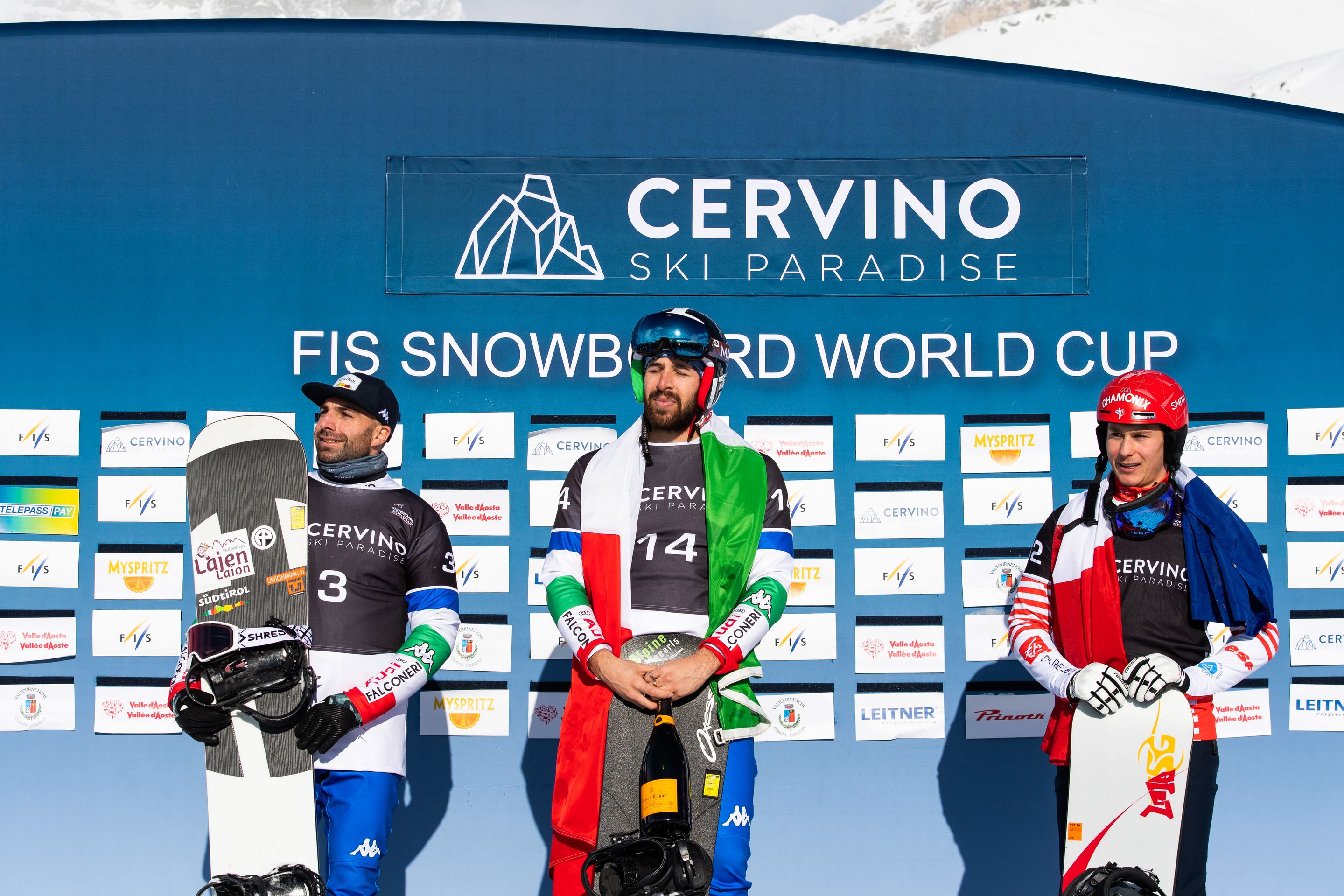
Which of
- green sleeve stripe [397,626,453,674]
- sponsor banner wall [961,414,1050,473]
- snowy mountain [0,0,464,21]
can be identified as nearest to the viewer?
green sleeve stripe [397,626,453,674]

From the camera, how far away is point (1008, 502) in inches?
153

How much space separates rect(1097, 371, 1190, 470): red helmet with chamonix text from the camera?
8.97ft

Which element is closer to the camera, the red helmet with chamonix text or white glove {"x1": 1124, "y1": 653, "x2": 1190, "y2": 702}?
white glove {"x1": 1124, "y1": 653, "x2": 1190, "y2": 702}

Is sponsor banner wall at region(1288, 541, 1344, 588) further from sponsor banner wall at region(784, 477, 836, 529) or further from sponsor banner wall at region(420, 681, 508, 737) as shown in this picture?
sponsor banner wall at region(420, 681, 508, 737)

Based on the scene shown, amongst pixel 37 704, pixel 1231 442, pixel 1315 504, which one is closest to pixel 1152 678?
pixel 1231 442

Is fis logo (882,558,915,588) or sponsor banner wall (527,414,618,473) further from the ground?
sponsor banner wall (527,414,618,473)

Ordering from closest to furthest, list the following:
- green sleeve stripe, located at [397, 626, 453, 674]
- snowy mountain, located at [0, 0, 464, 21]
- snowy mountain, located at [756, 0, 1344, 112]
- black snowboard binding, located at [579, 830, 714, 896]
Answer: black snowboard binding, located at [579, 830, 714, 896] → green sleeve stripe, located at [397, 626, 453, 674] → snowy mountain, located at [756, 0, 1344, 112] → snowy mountain, located at [0, 0, 464, 21]

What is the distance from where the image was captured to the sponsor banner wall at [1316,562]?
387cm

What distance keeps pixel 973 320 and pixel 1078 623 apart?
4.88ft

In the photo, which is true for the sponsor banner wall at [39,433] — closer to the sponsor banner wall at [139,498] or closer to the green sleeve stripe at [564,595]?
the sponsor banner wall at [139,498]

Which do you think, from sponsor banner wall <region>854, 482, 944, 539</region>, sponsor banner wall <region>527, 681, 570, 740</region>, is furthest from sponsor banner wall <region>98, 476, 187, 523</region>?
sponsor banner wall <region>854, 482, 944, 539</region>

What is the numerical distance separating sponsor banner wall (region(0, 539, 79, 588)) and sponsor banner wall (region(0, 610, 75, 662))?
10 centimetres

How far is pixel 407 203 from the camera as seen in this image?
3.89 m

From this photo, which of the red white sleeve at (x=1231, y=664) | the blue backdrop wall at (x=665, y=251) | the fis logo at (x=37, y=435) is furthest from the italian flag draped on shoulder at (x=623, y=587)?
the fis logo at (x=37, y=435)
